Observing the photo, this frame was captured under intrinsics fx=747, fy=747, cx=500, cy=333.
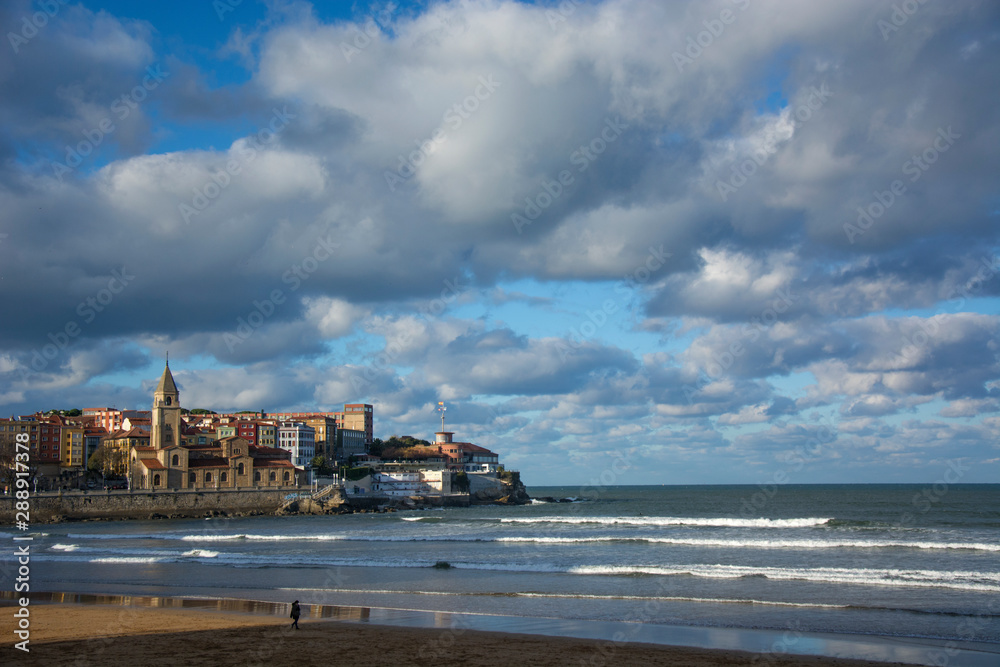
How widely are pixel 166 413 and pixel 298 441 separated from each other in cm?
3034

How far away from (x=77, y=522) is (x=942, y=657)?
277 feet

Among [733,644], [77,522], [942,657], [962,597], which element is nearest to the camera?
[942,657]

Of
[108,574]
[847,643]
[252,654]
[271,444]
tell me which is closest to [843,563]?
[847,643]

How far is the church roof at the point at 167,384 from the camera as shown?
103969mm

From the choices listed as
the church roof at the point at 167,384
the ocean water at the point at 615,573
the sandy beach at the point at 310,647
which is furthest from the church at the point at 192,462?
the sandy beach at the point at 310,647

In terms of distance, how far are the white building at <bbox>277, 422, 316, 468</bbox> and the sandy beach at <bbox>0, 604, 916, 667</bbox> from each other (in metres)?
110

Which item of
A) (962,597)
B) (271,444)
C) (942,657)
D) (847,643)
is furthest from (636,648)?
(271,444)

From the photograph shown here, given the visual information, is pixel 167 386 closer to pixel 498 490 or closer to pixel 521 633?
pixel 498 490

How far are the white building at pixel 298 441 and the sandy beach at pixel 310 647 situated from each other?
110 m

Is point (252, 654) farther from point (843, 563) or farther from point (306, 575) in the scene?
point (843, 563)

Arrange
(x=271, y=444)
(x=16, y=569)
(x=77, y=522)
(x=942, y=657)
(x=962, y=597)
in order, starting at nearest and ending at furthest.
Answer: (x=942, y=657) < (x=962, y=597) < (x=16, y=569) < (x=77, y=522) < (x=271, y=444)

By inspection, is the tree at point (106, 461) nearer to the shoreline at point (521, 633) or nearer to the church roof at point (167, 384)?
the church roof at point (167, 384)

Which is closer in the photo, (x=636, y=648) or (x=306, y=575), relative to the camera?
(x=636, y=648)

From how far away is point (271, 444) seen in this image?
130250 millimetres
